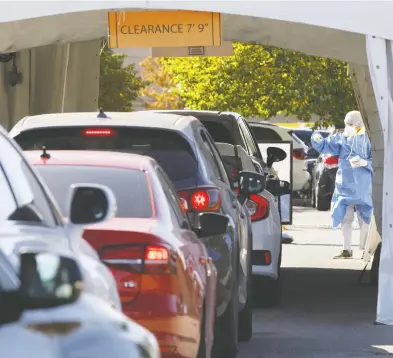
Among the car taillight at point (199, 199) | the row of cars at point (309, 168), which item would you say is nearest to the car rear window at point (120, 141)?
the car taillight at point (199, 199)

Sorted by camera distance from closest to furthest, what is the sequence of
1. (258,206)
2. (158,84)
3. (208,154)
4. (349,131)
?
(208,154) < (258,206) < (349,131) < (158,84)

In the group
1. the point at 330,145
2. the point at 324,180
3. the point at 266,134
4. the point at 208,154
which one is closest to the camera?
the point at 208,154

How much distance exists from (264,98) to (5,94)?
920 inches

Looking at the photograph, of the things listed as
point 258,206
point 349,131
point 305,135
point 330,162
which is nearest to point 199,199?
point 258,206

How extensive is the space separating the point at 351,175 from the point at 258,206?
19.3 ft

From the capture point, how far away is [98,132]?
30.0 ft

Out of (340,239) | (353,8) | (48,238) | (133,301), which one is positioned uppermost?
(353,8)

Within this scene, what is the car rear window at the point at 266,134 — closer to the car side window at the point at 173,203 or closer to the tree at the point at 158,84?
the car side window at the point at 173,203

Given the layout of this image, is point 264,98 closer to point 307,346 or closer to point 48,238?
point 307,346

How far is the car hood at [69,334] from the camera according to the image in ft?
10.6

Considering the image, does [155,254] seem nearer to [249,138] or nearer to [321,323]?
[321,323]

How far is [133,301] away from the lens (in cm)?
649

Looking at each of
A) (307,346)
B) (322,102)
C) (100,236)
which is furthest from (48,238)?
(322,102)

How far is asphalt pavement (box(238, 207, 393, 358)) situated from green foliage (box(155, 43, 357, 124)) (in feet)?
62.8
